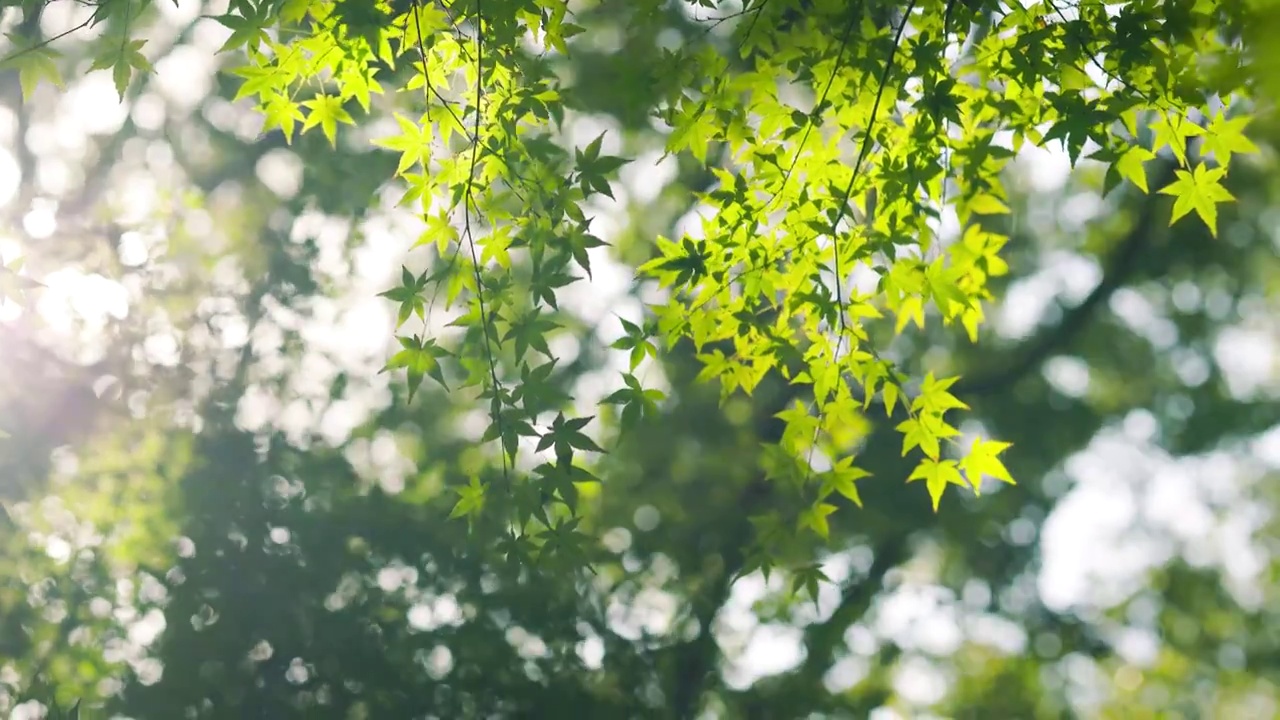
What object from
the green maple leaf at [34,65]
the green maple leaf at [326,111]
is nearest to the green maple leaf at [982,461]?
the green maple leaf at [326,111]

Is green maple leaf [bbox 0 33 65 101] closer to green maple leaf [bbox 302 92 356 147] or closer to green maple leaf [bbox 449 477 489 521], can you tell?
green maple leaf [bbox 302 92 356 147]

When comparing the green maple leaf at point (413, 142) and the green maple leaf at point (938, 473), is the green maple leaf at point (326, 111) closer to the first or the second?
the green maple leaf at point (413, 142)

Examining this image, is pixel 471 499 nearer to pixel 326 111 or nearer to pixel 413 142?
pixel 413 142

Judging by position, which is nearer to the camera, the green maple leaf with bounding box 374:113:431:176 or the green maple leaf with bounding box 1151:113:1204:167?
the green maple leaf with bounding box 1151:113:1204:167

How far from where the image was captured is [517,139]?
1885 mm

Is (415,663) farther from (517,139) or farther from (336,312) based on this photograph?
(517,139)

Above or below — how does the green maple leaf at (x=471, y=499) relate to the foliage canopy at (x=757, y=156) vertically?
below

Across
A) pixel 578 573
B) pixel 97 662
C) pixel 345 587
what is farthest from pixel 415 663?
pixel 97 662

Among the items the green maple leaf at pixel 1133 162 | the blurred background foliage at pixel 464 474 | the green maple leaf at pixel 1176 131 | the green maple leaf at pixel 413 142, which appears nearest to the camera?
the green maple leaf at pixel 1176 131

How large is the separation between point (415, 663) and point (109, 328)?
300cm

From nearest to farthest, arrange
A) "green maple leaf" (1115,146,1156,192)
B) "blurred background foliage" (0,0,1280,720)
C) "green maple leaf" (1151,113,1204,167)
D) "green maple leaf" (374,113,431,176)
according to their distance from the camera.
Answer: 1. "green maple leaf" (1151,113,1204,167)
2. "green maple leaf" (1115,146,1156,192)
3. "green maple leaf" (374,113,431,176)
4. "blurred background foliage" (0,0,1280,720)

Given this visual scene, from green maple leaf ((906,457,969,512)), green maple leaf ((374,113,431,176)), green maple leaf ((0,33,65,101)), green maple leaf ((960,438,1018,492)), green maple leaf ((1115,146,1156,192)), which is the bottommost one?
green maple leaf ((906,457,969,512))

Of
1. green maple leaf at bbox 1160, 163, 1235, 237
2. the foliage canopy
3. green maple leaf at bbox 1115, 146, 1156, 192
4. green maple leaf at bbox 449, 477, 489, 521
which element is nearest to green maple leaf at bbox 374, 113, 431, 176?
the foliage canopy

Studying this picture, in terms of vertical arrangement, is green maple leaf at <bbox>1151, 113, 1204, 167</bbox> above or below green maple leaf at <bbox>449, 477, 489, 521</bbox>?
above
